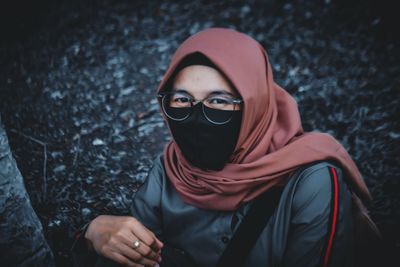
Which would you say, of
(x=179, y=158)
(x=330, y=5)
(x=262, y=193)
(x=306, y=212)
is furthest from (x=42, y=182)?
(x=330, y=5)

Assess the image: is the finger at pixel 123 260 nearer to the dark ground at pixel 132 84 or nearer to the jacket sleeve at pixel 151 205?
the jacket sleeve at pixel 151 205

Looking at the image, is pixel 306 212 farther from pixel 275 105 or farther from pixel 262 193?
pixel 275 105

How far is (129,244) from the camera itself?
1.76 meters

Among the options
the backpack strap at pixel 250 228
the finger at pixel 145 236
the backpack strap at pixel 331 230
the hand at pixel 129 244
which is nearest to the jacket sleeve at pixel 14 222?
the hand at pixel 129 244

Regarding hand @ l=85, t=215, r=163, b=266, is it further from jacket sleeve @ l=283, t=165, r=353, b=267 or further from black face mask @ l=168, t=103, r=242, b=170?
jacket sleeve @ l=283, t=165, r=353, b=267

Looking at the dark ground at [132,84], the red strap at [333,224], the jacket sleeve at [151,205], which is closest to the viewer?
the red strap at [333,224]

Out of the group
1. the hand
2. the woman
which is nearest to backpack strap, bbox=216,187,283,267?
the woman

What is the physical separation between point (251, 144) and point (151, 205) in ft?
2.64

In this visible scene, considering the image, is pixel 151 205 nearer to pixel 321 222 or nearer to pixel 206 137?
pixel 206 137

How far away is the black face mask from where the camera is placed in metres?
1.90

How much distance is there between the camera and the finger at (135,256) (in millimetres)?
1744

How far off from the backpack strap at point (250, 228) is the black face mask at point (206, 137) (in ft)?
1.11

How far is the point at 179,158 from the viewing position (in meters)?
2.17

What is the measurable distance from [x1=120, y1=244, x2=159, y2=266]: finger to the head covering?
18.0 inches
